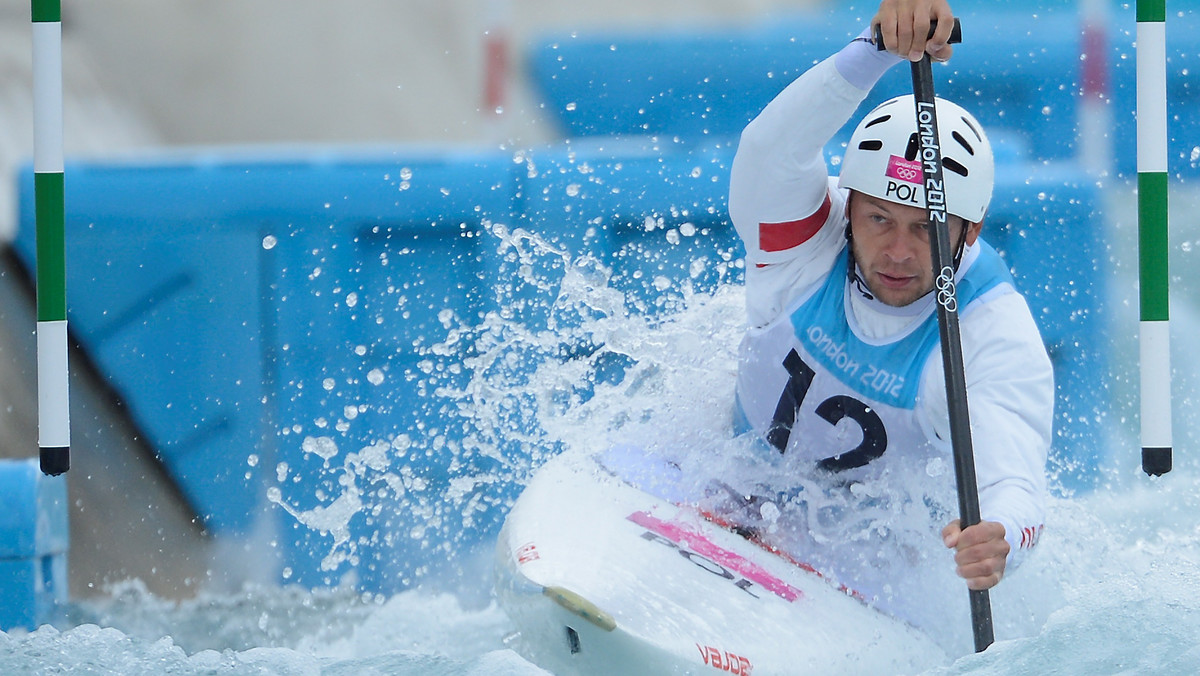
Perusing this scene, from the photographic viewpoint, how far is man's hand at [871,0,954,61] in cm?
224

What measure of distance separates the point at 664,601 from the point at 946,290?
2.57 feet

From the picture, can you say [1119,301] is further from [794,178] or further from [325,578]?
[325,578]

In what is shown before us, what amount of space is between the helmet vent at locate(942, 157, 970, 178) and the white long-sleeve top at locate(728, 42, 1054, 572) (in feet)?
0.56

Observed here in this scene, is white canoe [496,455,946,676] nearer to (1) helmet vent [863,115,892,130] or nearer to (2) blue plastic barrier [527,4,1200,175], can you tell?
(1) helmet vent [863,115,892,130]

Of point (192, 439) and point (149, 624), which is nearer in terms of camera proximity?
point (149, 624)

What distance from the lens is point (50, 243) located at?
8.42ft

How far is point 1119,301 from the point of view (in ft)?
14.4

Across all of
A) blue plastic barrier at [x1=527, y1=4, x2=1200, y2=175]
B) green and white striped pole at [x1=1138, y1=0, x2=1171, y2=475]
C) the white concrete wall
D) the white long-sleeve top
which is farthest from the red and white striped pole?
the white concrete wall

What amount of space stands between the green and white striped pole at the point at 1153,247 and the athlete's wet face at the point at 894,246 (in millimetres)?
330

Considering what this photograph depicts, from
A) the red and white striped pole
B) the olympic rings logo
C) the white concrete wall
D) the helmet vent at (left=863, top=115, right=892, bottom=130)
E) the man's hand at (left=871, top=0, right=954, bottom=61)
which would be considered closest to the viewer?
the man's hand at (left=871, top=0, right=954, bottom=61)

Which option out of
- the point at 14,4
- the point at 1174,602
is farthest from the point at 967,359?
the point at 14,4

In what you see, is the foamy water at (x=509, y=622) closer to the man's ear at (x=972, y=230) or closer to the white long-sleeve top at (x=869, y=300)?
the white long-sleeve top at (x=869, y=300)

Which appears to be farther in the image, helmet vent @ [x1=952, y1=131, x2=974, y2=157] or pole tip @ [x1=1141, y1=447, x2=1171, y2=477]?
helmet vent @ [x1=952, y1=131, x2=974, y2=157]

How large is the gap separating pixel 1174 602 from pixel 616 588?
3.92 feet
